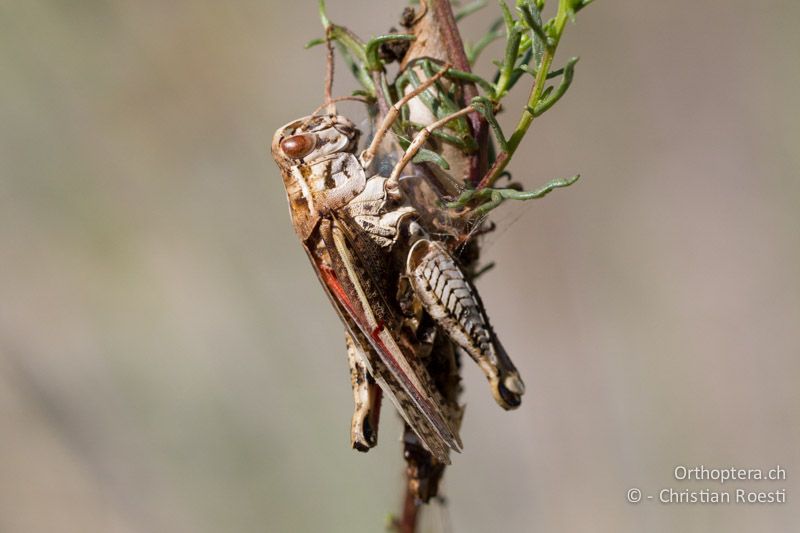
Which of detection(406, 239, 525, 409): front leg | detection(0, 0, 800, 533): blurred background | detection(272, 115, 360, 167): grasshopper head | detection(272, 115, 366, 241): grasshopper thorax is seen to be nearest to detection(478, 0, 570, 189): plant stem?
detection(406, 239, 525, 409): front leg

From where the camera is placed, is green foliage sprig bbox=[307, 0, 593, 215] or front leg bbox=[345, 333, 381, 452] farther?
front leg bbox=[345, 333, 381, 452]

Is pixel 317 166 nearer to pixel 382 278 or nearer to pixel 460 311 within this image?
pixel 382 278

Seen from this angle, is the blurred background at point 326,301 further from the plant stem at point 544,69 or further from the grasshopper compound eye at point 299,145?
the plant stem at point 544,69

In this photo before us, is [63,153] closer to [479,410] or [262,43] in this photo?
[262,43]

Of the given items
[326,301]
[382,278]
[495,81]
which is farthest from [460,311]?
[326,301]

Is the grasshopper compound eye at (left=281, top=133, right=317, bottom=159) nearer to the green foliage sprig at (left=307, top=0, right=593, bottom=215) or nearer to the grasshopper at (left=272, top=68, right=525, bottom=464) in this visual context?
the grasshopper at (left=272, top=68, right=525, bottom=464)

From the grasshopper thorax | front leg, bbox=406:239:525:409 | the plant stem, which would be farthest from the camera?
the grasshopper thorax
